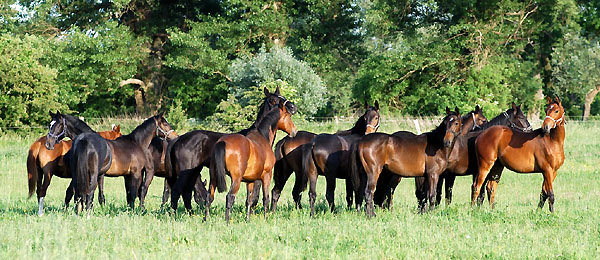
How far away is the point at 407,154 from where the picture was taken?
1144 cm

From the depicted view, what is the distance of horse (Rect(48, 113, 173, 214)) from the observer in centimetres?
1098

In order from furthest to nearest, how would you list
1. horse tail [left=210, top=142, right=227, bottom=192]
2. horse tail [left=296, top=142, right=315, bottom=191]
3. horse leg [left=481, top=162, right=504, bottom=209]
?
horse leg [left=481, top=162, right=504, bottom=209] < horse tail [left=296, top=142, right=315, bottom=191] < horse tail [left=210, top=142, right=227, bottom=192]

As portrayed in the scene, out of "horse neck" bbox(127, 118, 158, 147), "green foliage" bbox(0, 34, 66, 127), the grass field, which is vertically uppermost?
"green foliage" bbox(0, 34, 66, 127)

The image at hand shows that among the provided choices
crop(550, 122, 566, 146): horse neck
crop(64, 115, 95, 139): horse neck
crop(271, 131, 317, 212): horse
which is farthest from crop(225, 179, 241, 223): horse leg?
crop(550, 122, 566, 146): horse neck

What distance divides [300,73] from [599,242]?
26897 mm

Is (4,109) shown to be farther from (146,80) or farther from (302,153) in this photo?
(302,153)

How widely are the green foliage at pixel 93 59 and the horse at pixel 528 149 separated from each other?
27.1 meters

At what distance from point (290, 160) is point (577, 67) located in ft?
142

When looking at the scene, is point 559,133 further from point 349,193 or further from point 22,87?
point 22,87

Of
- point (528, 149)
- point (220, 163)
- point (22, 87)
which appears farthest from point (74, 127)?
point (22, 87)

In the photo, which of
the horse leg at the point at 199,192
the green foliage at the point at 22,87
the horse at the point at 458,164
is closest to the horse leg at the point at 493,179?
the horse at the point at 458,164

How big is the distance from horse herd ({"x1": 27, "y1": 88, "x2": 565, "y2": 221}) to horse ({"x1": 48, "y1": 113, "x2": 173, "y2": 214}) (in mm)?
18

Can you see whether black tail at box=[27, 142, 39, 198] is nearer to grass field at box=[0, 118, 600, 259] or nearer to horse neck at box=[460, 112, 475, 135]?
grass field at box=[0, 118, 600, 259]

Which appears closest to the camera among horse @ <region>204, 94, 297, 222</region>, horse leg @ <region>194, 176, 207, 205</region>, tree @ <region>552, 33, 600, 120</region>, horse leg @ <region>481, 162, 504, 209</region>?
horse @ <region>204, 94, 297, 222</region>
